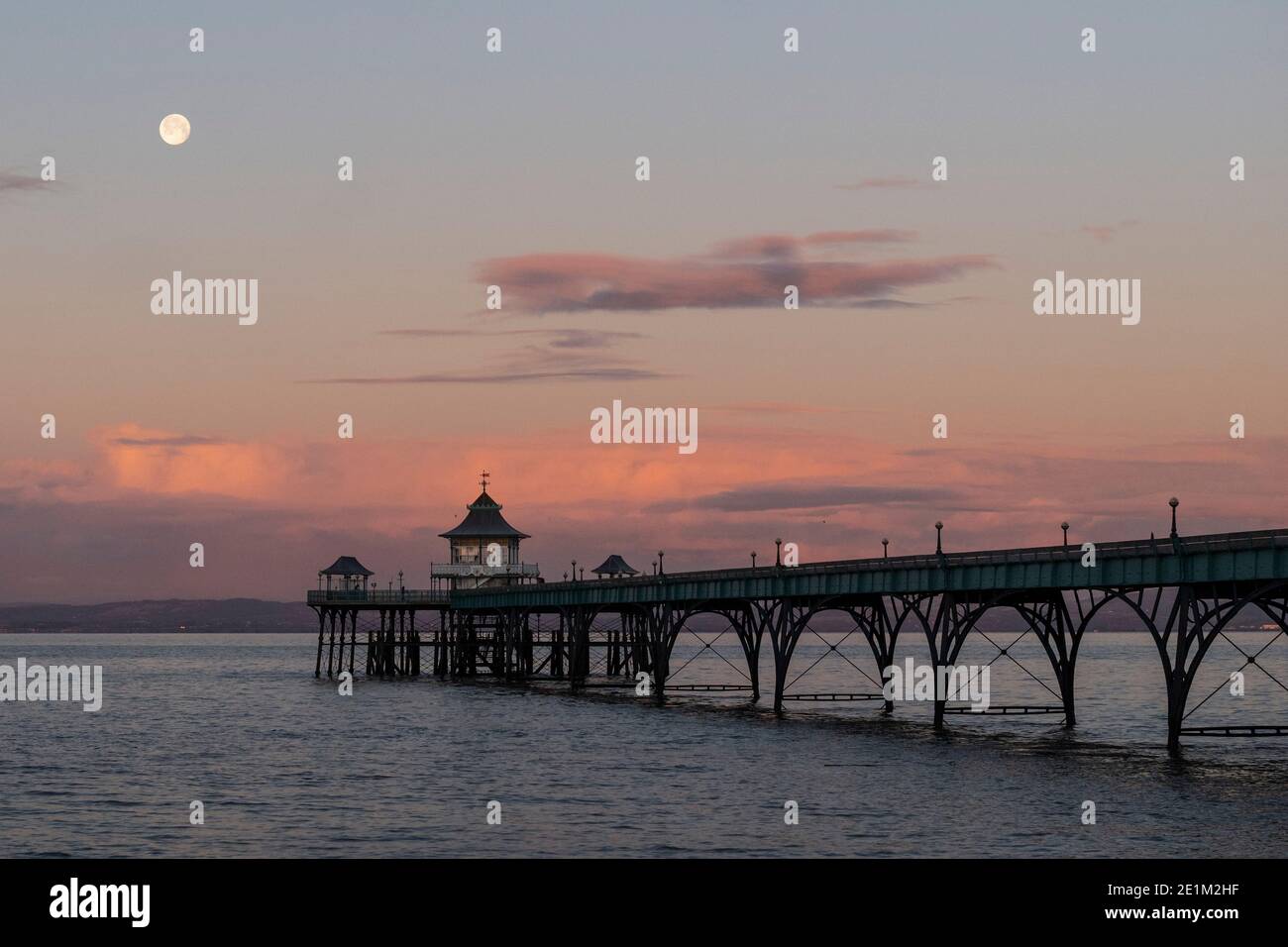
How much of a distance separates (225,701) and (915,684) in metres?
48.5

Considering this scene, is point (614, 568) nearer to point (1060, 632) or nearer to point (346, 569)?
point (346, 569)

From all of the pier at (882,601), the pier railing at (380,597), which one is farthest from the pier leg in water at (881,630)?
the pier railing at (380,597)

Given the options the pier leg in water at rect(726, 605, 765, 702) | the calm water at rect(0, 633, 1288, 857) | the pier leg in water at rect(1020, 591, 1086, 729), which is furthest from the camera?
the pier leg in water at rect(726, 605, 765, 702)

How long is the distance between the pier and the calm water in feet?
12.7

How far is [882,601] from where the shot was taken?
8256 cm

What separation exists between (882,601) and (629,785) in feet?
105

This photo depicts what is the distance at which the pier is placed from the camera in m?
55.2

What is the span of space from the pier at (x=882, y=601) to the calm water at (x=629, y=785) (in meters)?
3.86

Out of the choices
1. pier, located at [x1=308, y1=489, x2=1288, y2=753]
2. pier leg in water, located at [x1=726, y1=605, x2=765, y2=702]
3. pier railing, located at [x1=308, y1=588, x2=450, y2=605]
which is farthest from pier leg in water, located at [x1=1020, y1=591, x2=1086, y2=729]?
pier railing, located at [x1=308, y1=588, x2=450, y2=605]

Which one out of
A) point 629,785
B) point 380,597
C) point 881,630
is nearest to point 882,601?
point 881,630

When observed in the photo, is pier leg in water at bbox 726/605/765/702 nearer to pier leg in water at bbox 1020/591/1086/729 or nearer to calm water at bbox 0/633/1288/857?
calm water at bbox 0/633/1288/857

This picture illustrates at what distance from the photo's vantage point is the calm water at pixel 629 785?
4097 cm
